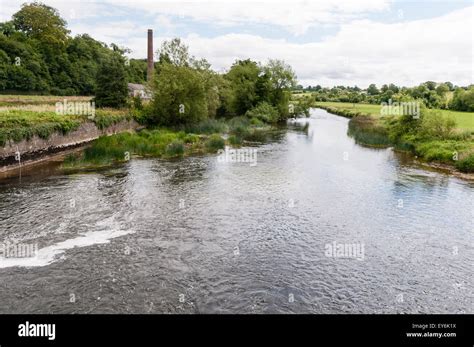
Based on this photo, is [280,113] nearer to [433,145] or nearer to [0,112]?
[433,145]

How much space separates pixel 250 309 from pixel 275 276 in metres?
2.15

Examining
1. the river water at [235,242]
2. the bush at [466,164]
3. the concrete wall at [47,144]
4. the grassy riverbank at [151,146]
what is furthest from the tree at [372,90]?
the river water at [235,242]

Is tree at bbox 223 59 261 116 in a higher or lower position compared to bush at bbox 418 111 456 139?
higher

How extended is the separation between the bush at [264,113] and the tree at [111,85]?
906 inches

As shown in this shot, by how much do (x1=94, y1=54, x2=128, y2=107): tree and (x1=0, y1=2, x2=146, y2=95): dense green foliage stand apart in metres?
22.8

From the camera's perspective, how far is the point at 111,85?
4609 cm

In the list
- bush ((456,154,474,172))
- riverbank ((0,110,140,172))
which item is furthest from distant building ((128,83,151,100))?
bush ((456,154,474,172))

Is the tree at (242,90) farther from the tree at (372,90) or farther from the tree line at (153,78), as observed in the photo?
the tree at (372,90)

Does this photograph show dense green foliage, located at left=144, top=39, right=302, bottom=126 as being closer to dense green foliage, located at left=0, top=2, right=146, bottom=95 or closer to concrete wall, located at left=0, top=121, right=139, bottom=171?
concrete wall, located at left=0, top=121, right=139, bottom=171

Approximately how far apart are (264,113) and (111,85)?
26.8 meters

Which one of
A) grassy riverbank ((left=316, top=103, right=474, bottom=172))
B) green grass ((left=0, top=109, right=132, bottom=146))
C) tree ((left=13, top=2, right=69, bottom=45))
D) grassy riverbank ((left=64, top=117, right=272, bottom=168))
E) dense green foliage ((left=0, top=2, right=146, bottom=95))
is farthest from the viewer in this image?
tree ((left=13, top=2, right=69, bottom=45))

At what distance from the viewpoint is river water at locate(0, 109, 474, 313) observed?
444 inches

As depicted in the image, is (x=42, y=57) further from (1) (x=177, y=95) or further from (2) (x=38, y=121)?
(2) (x=38, y=121)

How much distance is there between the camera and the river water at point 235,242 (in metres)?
11.3
